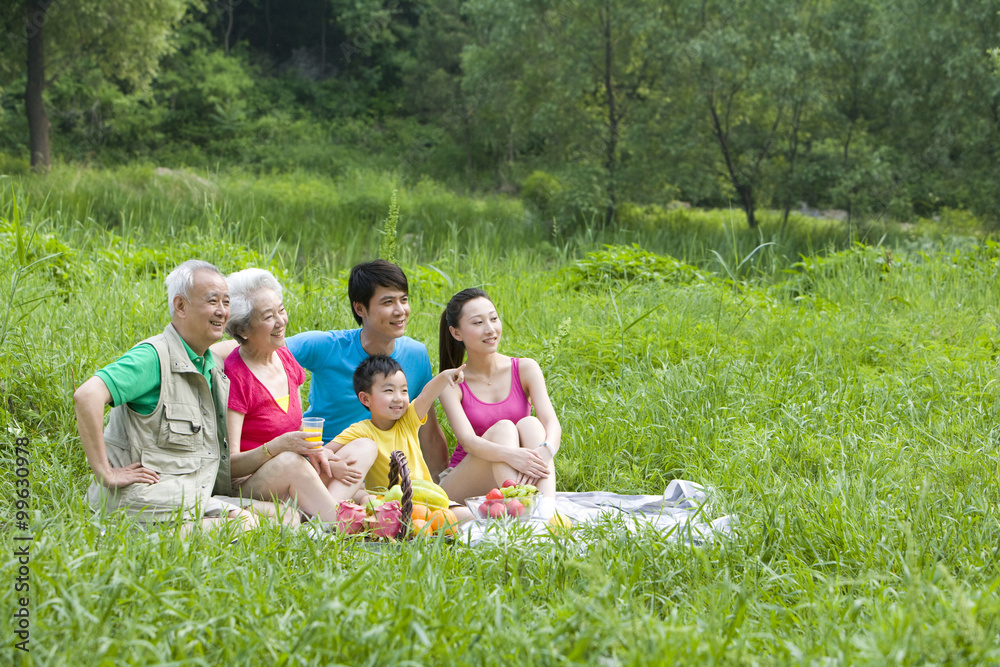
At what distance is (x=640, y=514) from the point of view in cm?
314

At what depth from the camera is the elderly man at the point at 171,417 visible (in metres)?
2.61

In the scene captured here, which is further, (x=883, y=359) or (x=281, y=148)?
(x=281, y=148)

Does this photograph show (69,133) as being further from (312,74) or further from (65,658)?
(65,658)

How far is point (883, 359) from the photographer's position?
16.7 feet

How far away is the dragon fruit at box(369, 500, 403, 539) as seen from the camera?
276cm

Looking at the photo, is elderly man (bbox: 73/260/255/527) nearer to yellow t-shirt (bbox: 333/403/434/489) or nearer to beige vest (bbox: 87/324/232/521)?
beige vest (bbox: 87/324/232/521)

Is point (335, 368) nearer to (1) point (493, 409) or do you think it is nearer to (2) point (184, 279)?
(1) point (493, 409)

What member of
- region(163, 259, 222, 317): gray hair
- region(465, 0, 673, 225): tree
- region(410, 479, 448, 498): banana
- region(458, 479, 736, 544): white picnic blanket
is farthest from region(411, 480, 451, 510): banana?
region(465, 0, 673, 225): tree

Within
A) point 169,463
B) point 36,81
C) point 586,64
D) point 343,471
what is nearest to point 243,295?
point 169,463

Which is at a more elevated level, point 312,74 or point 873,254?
point 312,74

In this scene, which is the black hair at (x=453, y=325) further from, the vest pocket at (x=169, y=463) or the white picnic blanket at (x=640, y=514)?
the vest pocket at (x=169, y=463)

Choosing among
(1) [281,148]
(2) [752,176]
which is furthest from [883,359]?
(1) [281,148]

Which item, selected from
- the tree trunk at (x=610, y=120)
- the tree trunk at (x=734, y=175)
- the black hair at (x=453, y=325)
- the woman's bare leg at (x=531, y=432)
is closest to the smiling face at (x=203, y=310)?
the black hair at (x=453, y=325)

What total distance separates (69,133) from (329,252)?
69.8 feet
